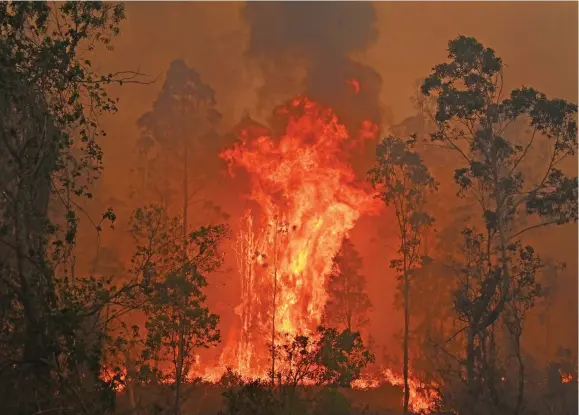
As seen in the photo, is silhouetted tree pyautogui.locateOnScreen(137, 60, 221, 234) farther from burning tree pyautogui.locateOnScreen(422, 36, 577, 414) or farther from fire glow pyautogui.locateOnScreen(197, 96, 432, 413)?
burning tree pyautogui.locateOnScreen(422, 36, 577, 414)

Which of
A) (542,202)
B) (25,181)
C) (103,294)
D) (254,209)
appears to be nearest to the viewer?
(25,181)

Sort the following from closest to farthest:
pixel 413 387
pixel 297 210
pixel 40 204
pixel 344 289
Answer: pixel 40 204 → pixel 413 387 → pixel 297 210 → pixel 344 289

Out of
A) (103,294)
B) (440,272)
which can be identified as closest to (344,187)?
(440,272)

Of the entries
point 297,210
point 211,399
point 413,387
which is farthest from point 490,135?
point 297,210

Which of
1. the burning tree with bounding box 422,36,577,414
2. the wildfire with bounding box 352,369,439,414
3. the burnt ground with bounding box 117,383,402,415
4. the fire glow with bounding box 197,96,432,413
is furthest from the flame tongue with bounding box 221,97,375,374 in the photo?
the burning tree with bounding box 422,36,577,414

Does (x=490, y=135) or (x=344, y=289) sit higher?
(x=490, y=135)

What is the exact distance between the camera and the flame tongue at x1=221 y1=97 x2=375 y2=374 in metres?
47.1

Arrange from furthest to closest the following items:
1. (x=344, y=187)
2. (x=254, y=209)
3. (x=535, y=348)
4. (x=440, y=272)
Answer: (x=535, y=348) → (x=440, y=272) → (x=254, y=209) → (x=344, y=187)

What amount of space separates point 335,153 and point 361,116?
441cm

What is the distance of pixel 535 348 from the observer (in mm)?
71688

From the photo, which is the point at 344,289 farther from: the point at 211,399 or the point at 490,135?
the point at 490,135

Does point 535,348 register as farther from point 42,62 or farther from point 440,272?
point 42,62

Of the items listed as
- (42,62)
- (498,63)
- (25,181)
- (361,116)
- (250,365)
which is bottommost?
(250,365)

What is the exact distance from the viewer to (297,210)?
160ft
